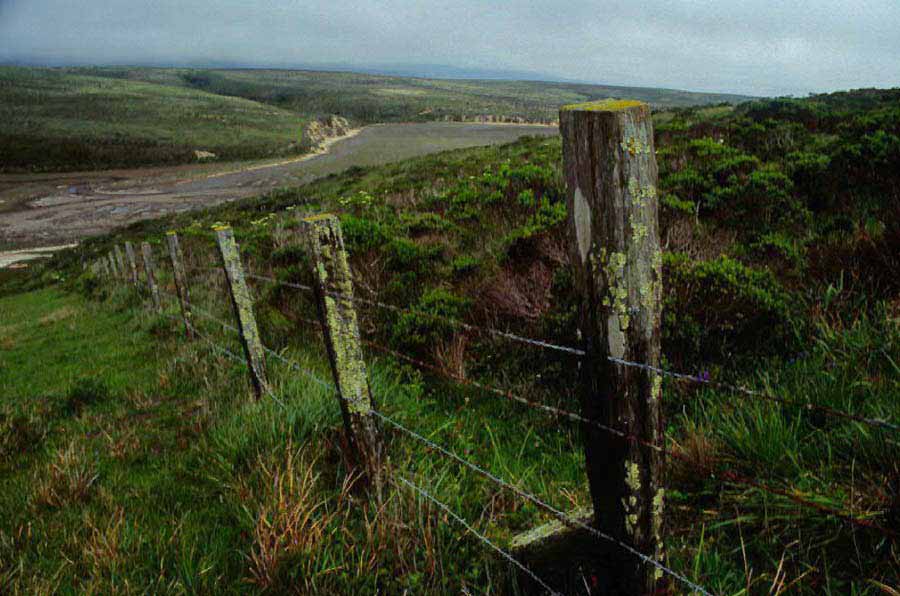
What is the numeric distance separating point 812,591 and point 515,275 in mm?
4433

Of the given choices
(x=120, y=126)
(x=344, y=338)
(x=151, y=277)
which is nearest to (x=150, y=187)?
(x=120, y=126)

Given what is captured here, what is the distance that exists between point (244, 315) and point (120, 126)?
11854cm

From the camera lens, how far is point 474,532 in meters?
2.64

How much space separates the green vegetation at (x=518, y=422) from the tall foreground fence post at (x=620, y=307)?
47cm

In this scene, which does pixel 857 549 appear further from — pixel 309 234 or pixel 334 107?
pixel 334 107

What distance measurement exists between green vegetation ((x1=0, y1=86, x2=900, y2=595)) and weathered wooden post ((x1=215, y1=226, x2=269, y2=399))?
8.9 inches

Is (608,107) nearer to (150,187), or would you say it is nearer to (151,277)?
(151,277)

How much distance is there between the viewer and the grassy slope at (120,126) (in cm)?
8888

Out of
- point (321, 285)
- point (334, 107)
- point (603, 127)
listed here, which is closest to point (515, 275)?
point (321, 285)

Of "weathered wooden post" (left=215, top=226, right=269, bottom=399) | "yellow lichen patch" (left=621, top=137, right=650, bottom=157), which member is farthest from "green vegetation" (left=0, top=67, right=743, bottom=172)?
"yellow lichen patch" (left=621, top=137, right=650, bottom=157)

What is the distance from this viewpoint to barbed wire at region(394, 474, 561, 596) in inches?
95.4

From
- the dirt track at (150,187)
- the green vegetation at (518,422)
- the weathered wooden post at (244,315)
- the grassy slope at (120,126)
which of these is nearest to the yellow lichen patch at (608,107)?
the green vegetation at (518,422)

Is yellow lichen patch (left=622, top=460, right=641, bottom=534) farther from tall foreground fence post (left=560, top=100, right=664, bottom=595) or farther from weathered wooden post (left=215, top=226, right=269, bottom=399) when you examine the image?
weathered wooden post (left=215, top=226, right=269, bottom=399)

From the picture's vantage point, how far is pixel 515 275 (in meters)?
6.33
